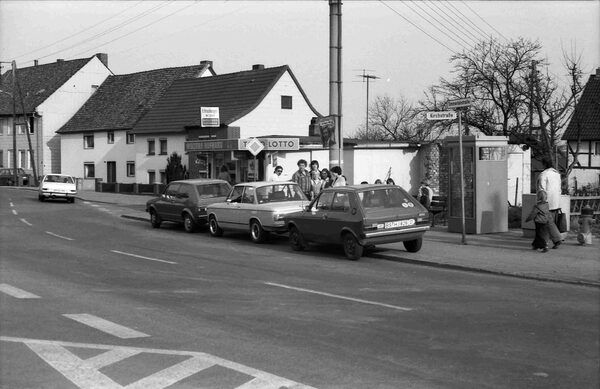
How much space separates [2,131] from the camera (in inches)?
2918

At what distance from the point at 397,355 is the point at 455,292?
4.12 meters

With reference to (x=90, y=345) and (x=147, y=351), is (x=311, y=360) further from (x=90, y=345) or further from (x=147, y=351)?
(x=90, y=345)

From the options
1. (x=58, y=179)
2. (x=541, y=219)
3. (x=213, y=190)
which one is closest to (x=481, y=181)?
(x=541, y=219)

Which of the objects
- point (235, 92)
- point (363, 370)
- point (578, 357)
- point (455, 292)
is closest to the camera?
point (363, 370)

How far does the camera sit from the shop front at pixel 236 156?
32.1 m

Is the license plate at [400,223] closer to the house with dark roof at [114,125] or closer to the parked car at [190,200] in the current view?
the parked car at [190,200]

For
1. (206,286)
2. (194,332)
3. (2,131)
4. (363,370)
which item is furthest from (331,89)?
(2,131)

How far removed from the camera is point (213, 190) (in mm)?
22750

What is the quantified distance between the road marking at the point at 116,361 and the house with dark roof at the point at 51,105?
63112 mm

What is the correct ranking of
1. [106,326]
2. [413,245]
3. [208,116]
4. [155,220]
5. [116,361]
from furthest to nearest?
1. [208,116]
2. [155,220]
3. [413,245]
4. [106,326]
5. [116,361]

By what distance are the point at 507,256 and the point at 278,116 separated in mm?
36564

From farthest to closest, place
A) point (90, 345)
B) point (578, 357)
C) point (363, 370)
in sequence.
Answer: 1. point (90, 345)
2. point (578, 357)
3. point (363, 370)

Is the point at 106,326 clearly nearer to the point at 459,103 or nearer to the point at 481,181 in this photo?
the point at 459,103

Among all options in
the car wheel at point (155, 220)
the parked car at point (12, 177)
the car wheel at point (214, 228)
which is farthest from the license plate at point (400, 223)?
the parked car at point (12, 177)
